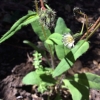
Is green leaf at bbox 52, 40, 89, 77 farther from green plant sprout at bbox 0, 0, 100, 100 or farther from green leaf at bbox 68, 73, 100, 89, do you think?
green leaf at bbox 68, 73, 100, 89

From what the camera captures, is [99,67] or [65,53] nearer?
[65,53]

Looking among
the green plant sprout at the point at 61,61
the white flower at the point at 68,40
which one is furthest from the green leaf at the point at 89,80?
the white flower at the point at 68,40

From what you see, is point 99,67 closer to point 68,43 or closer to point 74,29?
point 74,29

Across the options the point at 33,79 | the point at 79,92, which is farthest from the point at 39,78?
the point at 79,92

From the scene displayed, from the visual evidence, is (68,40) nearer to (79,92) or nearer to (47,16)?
(47,16)

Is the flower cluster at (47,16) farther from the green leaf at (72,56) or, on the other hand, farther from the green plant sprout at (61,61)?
the green leaf at (72,56)

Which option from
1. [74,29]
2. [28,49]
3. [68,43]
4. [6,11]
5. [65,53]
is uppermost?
[6,11]

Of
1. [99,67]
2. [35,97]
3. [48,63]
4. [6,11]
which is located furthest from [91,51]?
[6,11]
